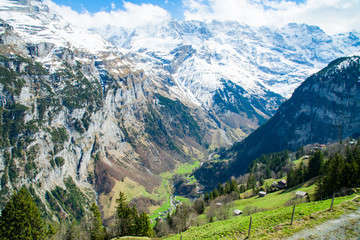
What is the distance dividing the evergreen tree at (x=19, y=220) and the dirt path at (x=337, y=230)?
57.6m

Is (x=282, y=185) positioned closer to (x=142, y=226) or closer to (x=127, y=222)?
(x=142, y=226)

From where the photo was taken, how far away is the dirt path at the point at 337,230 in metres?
26.4

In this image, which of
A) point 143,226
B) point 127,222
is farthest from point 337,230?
point 143,226

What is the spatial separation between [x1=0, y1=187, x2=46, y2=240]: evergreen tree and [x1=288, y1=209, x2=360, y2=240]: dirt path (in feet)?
189

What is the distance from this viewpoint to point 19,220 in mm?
56062

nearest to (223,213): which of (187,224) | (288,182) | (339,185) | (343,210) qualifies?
(187,224)

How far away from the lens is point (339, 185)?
206ft

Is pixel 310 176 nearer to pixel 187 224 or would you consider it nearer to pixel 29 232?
pixel 187 224

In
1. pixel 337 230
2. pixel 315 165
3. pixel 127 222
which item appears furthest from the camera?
pixel 315 165

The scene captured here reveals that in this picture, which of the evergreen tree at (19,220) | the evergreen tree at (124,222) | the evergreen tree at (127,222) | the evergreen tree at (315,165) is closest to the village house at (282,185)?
the evergreen tree at (315,165)

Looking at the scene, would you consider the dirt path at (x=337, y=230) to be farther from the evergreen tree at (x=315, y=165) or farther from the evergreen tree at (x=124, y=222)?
the evergreen tree at (x=315, y=165)

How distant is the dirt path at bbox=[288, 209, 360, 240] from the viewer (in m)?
26.4

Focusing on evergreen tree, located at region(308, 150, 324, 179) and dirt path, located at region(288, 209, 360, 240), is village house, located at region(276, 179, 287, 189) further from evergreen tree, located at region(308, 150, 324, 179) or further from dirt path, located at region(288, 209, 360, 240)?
dirt path, located at region(288, 209, 360, 240)

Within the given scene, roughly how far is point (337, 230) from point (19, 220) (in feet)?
205
